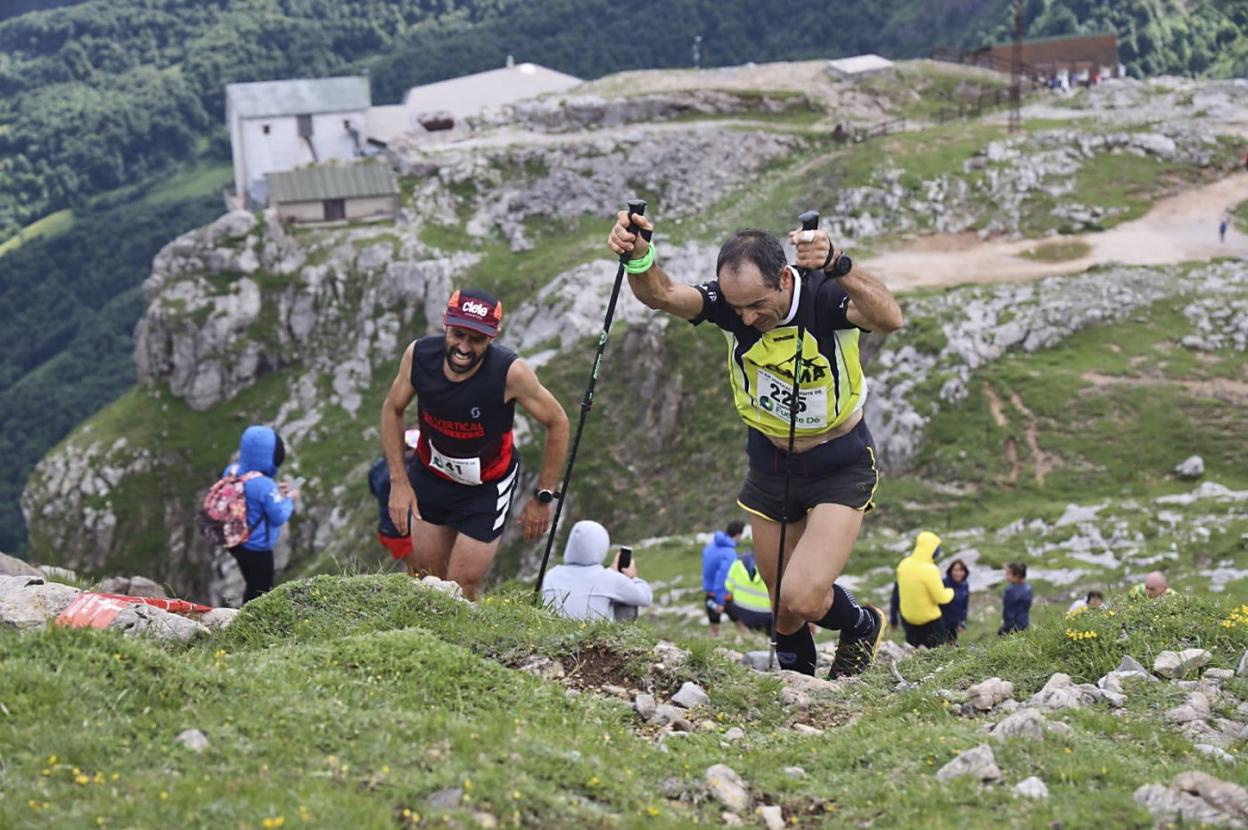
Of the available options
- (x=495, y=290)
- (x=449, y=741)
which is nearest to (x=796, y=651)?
(x=449, y=741)

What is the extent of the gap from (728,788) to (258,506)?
7.77 metres

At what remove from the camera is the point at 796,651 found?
35.4ft

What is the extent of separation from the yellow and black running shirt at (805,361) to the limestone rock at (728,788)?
138 inches

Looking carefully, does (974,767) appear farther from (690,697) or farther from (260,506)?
(260,506)

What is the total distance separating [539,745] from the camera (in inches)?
268

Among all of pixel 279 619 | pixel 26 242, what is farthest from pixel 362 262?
pixel 26 242

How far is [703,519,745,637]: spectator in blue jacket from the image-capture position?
20.4 metres

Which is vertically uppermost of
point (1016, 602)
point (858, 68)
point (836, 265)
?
point (836, 265)

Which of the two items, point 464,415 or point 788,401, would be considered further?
point 464,415

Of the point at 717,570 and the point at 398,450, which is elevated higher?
the point at 398,450

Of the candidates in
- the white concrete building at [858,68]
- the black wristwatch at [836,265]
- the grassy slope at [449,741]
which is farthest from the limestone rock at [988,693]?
the white concrete building at [858,68]

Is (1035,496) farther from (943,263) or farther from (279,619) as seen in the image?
(279,619)

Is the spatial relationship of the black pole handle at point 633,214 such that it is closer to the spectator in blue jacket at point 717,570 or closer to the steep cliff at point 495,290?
the spectator in blue jacket at point 717,570

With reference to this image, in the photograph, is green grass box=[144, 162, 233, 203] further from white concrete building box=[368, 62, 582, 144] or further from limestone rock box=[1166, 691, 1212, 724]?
limestone rock box=[1166, 691, 1212, 724]
